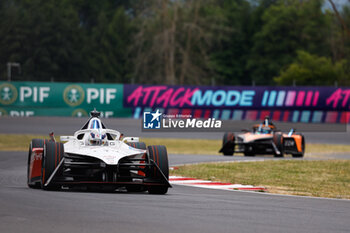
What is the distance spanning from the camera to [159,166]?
1105cm

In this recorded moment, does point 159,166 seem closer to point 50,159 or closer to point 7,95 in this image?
point 50,159

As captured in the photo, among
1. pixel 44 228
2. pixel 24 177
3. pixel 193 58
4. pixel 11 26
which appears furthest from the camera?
pixel 11 26

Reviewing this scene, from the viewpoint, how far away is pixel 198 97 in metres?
33.8

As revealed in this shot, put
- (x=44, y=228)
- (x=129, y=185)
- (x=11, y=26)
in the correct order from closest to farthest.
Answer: (x=44, y=228)
(x=129, y=185)
(x=11, y=26)

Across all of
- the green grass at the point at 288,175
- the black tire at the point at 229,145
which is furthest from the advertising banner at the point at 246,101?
the green grass at the point at 288,175

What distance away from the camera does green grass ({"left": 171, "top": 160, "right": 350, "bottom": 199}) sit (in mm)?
13125

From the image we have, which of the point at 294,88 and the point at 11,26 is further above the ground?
the point at 11,26

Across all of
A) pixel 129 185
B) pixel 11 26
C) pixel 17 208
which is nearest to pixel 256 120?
pixel 129 185

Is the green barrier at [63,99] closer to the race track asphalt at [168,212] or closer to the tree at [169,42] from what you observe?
the tree at [169,42]

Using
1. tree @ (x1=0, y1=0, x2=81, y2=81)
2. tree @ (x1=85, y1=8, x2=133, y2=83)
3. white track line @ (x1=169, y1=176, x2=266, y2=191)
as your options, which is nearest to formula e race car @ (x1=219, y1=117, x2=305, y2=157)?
white track line @ (x1=169, y1=176, x2=266, y2=191)

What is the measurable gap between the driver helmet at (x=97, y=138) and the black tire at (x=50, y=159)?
2.72ft

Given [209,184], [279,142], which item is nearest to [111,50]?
[279,142]

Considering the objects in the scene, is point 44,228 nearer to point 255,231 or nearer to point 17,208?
point 17,208

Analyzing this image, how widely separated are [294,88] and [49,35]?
38.7 m
